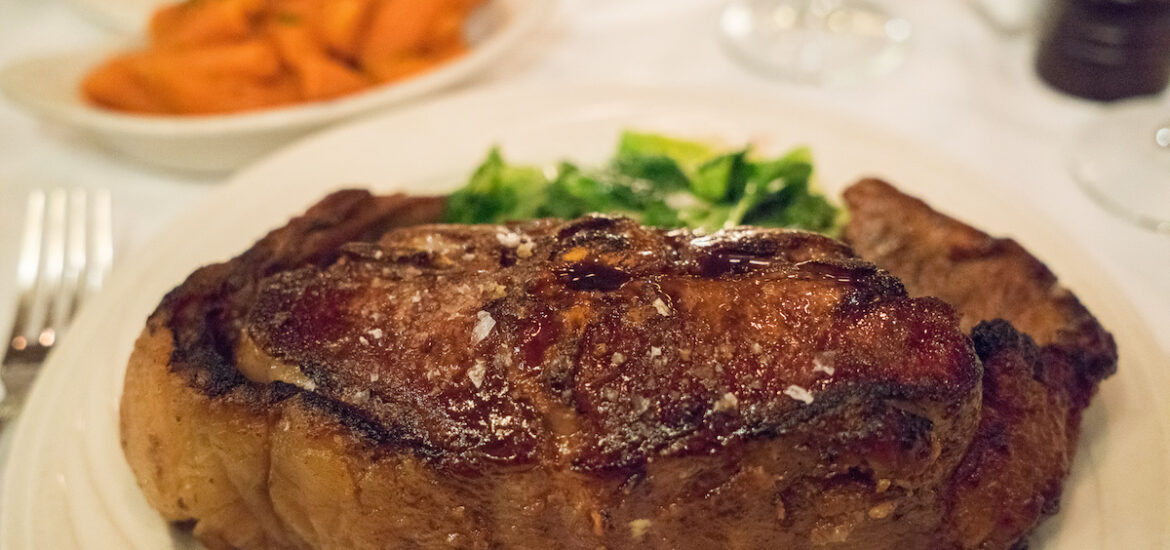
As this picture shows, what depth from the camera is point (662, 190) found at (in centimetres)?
290

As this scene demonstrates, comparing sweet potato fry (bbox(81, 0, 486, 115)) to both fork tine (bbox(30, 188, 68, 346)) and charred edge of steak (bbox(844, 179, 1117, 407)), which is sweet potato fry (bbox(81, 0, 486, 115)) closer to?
fork tine (bbox(30, 188, 68, 346))

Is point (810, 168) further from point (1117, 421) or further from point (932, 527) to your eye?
point (932, 527)

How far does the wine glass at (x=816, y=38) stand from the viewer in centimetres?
372

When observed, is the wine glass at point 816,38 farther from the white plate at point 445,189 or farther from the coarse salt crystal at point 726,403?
the coarse salt crystal at point 726,403

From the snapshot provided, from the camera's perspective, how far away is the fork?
2.29 metres

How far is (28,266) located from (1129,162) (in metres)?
3.94

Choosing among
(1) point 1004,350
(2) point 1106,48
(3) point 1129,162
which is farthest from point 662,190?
(2) point 1106,48

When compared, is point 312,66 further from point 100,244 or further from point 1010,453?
point 1010,453

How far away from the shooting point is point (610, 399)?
4.63 feet

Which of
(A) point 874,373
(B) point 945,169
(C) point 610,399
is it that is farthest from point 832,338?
(B) point 945,169

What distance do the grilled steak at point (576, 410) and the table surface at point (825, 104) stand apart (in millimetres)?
1235

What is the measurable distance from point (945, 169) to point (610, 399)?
1733 millimetres

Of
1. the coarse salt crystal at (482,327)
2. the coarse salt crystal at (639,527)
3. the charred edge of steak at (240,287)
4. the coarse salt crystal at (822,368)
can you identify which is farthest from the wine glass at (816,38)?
the coarse salt crystal at (639,527)

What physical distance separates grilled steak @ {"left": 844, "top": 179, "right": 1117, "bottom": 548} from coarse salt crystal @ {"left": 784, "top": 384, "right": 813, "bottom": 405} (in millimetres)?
379
